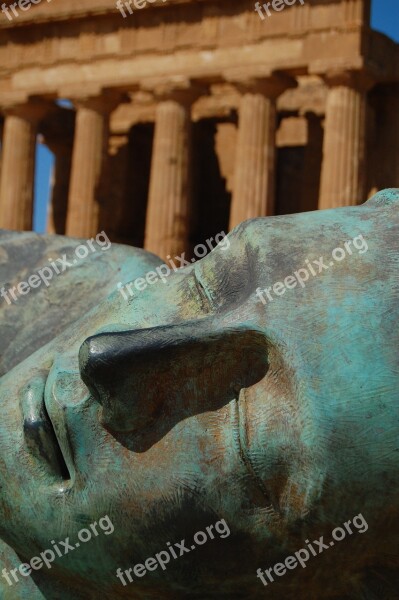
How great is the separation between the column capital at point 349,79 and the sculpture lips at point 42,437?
71.8 ft

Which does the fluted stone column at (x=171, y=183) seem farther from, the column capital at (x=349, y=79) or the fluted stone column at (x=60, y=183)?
the fluted stone column at (x=60, y=183)

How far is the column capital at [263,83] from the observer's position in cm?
2369

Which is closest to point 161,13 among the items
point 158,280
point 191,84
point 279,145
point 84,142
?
point 191,84

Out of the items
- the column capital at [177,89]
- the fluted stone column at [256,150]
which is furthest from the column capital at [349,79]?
the column capital at [177,89]

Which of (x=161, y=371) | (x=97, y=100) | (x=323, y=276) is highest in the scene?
(x=97, y=100)

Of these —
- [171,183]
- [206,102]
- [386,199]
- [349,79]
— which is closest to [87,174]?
[171,183]

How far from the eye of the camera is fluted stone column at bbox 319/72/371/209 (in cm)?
2259

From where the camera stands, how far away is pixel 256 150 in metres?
23.5

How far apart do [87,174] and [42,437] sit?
79.4 feet

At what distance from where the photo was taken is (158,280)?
1539mm

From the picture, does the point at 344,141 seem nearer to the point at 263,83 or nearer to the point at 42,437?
the point at 263,83

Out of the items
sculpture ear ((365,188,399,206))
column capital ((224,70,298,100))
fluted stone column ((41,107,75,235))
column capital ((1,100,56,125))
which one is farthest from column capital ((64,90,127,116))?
sculpture ear ((365,188,399,206))

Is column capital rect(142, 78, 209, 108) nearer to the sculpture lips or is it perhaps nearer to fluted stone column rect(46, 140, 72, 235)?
fluted stone column rect(46, 140, 72, 235)

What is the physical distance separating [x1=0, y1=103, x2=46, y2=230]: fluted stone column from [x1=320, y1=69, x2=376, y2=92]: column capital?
7.24 meters
